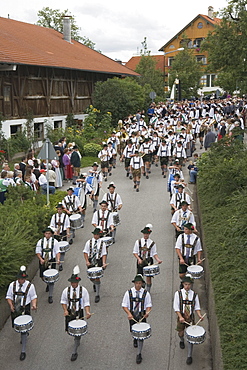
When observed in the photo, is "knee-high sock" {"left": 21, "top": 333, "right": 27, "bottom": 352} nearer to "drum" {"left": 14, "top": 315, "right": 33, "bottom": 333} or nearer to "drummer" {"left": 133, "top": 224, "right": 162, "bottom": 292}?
"drum" {"left": 14, "top": 315, "right": 33, "bottom": 333}

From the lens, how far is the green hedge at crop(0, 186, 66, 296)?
10.6 meters

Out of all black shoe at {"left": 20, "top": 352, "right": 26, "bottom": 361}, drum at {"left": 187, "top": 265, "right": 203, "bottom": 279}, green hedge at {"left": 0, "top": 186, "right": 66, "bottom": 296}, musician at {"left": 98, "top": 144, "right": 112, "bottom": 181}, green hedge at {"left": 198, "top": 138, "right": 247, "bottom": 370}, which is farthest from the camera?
musician at {"left": 98, "top": 144, "right": 112, "bottom": 181}

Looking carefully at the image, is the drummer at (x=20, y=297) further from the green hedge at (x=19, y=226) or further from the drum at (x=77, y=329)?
the drum at (x=77, y=329)

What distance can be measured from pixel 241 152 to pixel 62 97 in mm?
19196

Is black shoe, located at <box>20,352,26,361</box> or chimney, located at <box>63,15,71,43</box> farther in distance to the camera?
chimney, located at <box>63,15,71,43</box>

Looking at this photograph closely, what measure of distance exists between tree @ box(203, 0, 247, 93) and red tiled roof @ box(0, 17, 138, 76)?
9.45 m

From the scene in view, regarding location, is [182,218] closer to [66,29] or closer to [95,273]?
[95,273]

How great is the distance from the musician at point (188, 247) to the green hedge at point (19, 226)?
11.4 feet

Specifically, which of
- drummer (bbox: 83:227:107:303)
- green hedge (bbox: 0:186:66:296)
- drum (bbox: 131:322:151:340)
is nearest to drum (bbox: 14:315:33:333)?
green hedge (bbox: 0:186:66:296)

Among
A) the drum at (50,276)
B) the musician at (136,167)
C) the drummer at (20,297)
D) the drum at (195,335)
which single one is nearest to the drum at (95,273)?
the drum at (50,276)

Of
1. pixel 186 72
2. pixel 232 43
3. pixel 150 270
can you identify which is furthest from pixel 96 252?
pixel 186 72

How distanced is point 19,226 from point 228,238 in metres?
4.97

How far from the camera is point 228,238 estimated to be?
11180 millimetres

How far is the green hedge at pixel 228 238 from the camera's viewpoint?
7.69 metres
